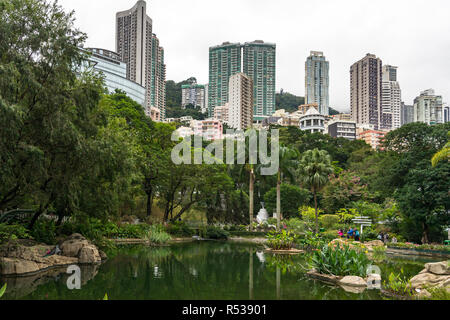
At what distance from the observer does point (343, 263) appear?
11102mm

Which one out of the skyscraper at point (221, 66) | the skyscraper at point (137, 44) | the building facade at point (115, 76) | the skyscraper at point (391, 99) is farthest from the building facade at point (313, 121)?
the skyscraper at point (391, 99)

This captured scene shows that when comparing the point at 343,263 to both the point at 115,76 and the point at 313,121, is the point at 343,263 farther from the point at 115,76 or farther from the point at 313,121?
the point at 313,121

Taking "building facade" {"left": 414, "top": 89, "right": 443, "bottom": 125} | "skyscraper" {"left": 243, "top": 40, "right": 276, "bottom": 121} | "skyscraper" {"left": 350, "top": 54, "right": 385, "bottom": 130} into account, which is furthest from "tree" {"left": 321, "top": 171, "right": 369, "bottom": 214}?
"building facade" {"left": 414, "top": 89, "right": 443, "bottom": 125}

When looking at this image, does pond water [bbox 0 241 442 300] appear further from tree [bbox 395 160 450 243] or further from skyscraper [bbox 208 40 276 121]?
skyscraper [bbox 208 40 276 121]

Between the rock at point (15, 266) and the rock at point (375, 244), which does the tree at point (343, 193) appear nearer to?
the rock at point (375, 244)

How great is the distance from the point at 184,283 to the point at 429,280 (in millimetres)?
6279

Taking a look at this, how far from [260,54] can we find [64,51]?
160 meters

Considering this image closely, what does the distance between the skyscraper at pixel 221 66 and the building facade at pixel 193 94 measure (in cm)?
899

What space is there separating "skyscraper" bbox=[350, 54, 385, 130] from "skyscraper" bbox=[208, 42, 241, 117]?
5314 cm

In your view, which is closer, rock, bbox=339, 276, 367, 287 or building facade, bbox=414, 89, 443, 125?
rock, bbox=339, 276, 367, 287

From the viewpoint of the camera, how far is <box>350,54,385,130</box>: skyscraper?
6284 inches

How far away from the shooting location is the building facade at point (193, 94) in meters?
168

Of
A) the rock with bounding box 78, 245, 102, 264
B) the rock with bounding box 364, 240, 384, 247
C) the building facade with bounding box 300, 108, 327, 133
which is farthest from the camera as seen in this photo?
the building facade with bounding box 300, 108, 327, 133

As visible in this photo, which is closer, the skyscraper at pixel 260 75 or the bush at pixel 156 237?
the bush at pixel 156 237
